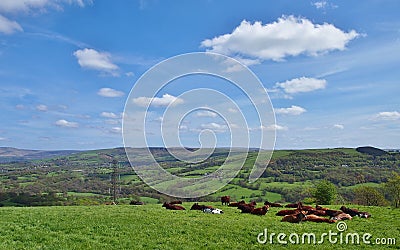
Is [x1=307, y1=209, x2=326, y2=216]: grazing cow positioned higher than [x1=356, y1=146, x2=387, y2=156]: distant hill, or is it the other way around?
[x1=356, y1=146, x2=387, y2=156]: distant hill

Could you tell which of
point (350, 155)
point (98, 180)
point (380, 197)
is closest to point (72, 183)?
point (98, 180)

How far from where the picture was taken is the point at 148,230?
15234mm

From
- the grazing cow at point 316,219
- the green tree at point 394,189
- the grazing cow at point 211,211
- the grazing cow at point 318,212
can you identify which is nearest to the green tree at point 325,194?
the grazing cow at point 318,212

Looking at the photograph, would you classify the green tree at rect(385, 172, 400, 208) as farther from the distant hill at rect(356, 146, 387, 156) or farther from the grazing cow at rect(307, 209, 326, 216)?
the distant hill at rect(356, 146, 387, 156)

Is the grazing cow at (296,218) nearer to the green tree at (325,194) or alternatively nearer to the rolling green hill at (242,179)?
the rolling green hill at (242,179)

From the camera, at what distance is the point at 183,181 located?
183 feet

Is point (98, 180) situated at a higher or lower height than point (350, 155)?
lower

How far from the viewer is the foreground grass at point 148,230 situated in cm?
1330

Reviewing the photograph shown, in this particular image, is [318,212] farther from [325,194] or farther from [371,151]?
[371,151]

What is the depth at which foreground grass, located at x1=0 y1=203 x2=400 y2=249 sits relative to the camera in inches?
523

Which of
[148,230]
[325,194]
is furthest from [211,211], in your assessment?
[325,194]

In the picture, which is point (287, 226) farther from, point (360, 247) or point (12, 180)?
point (12, 180)

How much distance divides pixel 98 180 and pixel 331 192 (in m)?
90.1

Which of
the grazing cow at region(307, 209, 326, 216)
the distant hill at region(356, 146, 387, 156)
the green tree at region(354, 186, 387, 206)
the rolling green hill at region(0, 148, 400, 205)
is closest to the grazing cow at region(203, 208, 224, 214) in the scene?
the grazing cow at region(307, 209, 326, 216)
